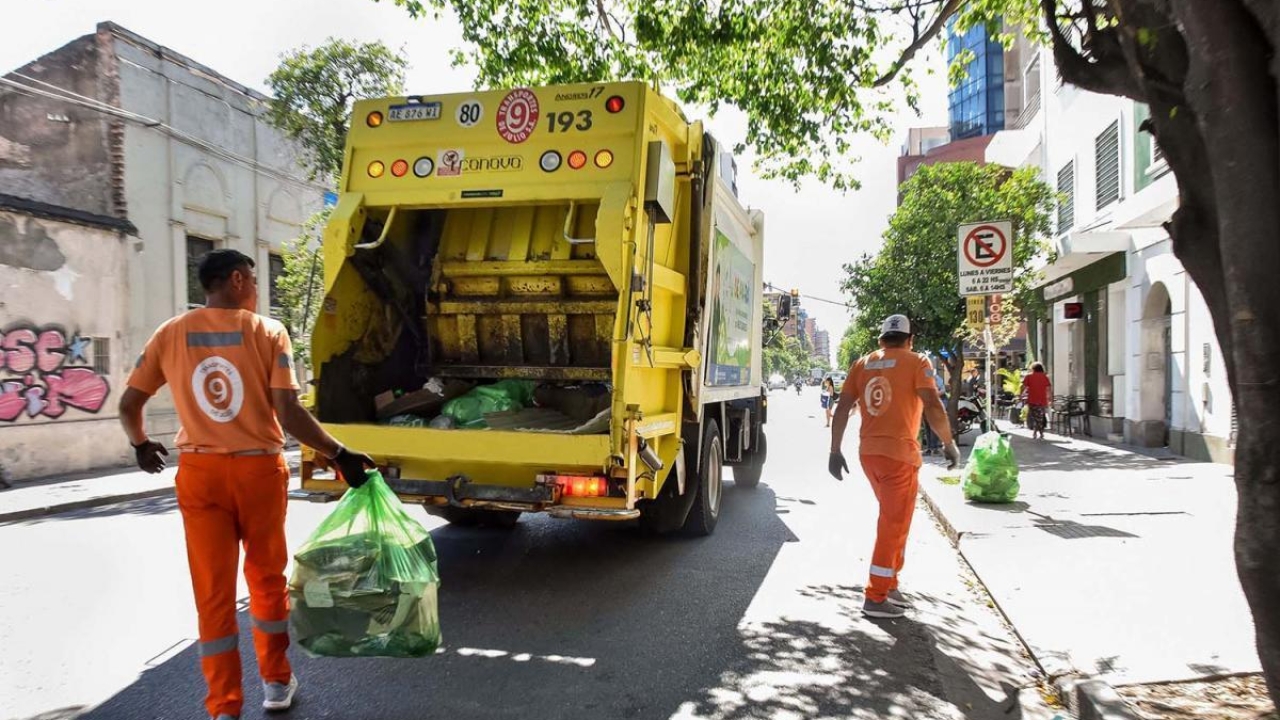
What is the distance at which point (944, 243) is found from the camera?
54.9 ft

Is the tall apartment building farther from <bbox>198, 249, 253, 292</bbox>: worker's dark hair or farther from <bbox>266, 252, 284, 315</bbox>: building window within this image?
<bbox>266, 252, 284, 315</bbox>: building window

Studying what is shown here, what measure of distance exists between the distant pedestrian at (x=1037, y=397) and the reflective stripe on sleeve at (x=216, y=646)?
52.5 feet

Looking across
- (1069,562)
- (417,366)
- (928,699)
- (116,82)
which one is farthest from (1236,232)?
(116,82)

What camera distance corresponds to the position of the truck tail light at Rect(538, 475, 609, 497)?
492 cm

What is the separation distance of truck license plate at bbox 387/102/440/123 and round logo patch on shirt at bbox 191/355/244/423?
2.85 metres

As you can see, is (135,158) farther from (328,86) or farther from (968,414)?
(968,414)

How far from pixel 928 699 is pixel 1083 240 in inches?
557

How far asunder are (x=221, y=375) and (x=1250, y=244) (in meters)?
3.60

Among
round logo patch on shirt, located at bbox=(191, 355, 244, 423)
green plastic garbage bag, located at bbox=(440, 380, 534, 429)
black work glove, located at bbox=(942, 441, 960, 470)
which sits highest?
round logo patch on shirt, located at bbox=(191, 355, 244, 423)

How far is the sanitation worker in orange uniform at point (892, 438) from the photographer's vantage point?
4.95 m

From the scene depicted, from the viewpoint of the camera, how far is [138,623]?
4.75 m

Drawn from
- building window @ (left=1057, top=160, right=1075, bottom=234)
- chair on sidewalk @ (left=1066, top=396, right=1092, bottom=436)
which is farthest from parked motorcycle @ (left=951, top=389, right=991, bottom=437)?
building window @ (left=1057, top=160, right=1075, bottom=234)

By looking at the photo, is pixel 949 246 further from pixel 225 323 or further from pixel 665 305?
pixel 225 323

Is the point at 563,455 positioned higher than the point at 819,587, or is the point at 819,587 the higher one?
the point at 563,455
